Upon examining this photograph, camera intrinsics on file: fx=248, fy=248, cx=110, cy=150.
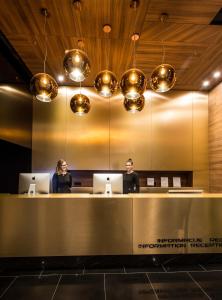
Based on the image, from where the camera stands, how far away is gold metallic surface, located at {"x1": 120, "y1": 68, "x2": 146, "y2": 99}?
2797 mm

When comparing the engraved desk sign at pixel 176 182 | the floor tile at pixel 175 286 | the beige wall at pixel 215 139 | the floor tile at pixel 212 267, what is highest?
the beige wall at pixel 215 139

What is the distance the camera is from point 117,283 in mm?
2750

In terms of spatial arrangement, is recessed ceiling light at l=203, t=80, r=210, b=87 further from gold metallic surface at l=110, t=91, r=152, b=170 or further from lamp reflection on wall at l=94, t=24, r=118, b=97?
lamp reflection on wall at l=94, t=24, r=118, b=97

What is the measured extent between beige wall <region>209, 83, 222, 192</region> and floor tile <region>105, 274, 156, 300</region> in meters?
3.06

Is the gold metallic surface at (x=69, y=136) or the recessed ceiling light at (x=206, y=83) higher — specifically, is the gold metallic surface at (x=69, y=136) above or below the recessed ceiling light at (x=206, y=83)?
below

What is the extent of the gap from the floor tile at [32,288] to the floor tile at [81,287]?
98mm

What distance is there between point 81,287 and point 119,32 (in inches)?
123

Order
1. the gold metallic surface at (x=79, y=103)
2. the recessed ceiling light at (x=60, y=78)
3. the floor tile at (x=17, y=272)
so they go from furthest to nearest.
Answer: the recessed ceiling light at (x=60, y=78) < the gold metallic surface at (x=79, y=103) < the floor tile at (x=17, y=272)

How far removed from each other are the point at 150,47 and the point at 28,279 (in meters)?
3.49

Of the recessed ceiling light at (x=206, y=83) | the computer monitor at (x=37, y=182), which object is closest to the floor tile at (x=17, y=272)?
the computer monitor at (x=37, y=182)

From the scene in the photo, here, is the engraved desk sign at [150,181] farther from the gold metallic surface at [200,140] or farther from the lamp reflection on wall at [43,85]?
the lamp reflection on wall at [43,85]

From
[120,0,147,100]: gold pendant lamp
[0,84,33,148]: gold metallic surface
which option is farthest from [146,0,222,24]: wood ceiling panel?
[0,84,33,148]: gold metallic surface

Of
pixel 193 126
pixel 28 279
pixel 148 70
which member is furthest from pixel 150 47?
pixel 28 279

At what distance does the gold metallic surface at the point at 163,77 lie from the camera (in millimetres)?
2861
